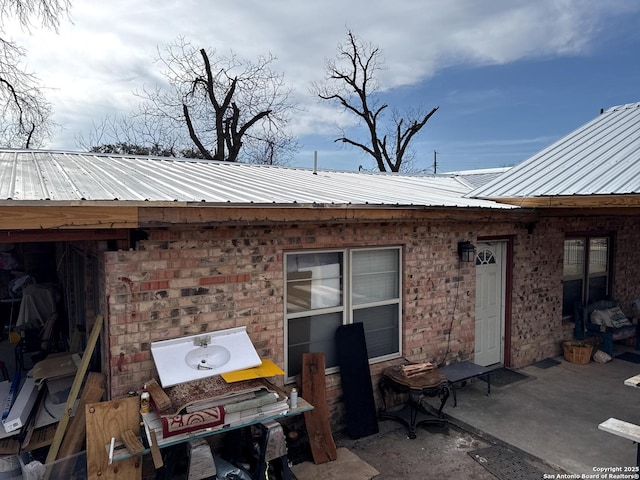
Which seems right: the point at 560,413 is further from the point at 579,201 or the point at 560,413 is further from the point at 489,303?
the point at 579,201

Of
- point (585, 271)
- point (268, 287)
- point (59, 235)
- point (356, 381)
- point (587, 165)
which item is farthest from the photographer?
point (585, 271)

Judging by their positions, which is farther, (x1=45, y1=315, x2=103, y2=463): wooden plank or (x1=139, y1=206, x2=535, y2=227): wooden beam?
(x1=45, y1=315, x2=103, y2=463): wooden plank

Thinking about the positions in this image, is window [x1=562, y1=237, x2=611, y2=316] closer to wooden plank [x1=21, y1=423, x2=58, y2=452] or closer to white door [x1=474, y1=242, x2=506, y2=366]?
white door [x1=474, y1=242, x2=506, y2=366]

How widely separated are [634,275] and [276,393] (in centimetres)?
884

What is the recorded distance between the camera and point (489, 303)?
7.32 metres

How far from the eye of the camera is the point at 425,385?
5309 millimetres

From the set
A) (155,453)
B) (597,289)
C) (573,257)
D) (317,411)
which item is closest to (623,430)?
(317,411)

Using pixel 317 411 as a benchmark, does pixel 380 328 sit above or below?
above

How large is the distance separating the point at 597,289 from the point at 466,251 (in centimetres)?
437

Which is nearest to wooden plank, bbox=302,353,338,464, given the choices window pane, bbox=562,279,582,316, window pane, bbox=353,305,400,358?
window pane, bbox=353,305,400,358

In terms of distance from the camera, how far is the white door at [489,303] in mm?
7152

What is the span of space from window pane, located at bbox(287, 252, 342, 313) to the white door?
2.78 m

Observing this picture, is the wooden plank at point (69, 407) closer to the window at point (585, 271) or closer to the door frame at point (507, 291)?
the door frame at point (507, 291)

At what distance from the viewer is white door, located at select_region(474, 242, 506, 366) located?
715 cm
